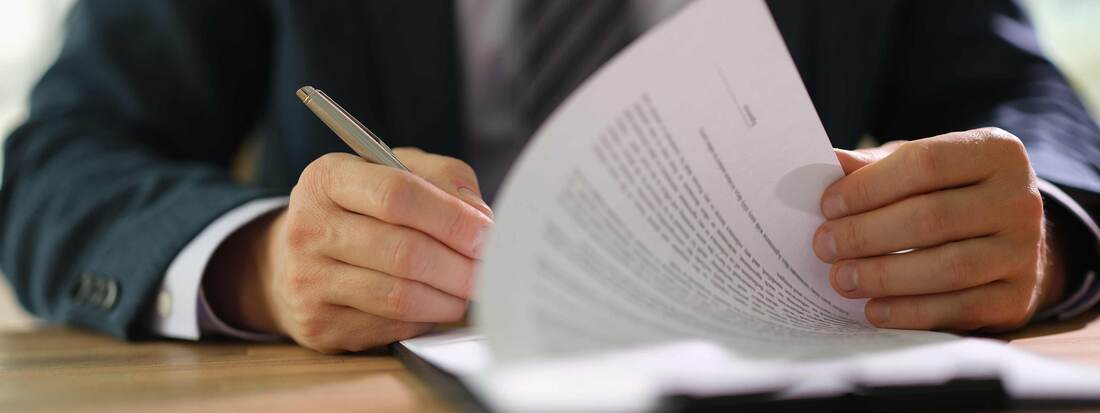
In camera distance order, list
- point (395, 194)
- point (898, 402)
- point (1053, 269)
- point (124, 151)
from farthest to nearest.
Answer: point (124, 151) → point (1053, 269) → point (395, 194) → point (898, 402)

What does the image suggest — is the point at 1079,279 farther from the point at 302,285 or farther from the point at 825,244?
the point at 302,285

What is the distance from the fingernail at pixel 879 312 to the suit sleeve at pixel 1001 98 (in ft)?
0.60

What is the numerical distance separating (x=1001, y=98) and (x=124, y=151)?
0.81m

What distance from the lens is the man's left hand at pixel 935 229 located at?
46 cm

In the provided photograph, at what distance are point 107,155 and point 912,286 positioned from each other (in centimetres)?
66

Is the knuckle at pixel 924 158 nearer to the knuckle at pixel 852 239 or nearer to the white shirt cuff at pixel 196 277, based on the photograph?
the knuckle at pixel 852 239

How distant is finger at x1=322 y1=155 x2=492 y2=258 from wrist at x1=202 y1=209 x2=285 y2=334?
160mm

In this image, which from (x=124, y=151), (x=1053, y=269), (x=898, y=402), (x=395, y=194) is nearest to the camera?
(x=898, y=402)

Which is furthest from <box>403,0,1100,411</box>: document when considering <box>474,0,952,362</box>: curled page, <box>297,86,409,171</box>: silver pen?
<box>297,86,409,171</box>: silver pen

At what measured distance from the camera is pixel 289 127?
0.91 metres

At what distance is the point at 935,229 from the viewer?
464 mm

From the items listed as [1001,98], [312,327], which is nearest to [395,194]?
[312,327]

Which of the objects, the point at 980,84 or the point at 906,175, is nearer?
the point at 906,175

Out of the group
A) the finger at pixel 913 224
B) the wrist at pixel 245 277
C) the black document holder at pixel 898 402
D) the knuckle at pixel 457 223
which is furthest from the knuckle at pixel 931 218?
the wrist at pixel 245 277
